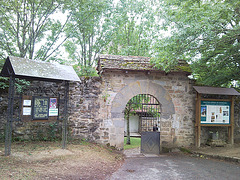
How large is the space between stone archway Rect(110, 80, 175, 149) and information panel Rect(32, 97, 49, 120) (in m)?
2.55

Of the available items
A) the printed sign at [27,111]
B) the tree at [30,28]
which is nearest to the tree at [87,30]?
the tree at [30,28]

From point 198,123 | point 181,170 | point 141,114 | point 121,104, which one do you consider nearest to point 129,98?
point 121,104

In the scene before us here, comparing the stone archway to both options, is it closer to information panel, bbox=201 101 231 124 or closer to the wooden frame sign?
information panel, bbox=201 101 231 124

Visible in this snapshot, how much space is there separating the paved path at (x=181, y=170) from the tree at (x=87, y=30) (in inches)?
216

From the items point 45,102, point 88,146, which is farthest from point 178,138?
point 45,102

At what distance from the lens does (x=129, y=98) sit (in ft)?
24.6

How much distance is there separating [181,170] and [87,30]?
7552mm

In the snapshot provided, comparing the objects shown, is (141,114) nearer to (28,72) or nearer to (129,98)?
(129,98)

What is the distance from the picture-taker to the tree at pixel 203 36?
526 centimetres

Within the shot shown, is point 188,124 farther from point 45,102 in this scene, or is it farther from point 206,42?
point 45,102

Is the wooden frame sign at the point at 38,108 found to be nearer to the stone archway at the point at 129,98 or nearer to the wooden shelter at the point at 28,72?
the wooden shelter at the point at 28,72

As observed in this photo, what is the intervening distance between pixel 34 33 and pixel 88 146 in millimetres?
4690

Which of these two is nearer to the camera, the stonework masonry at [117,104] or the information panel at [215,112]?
the stonework masonry at [117,104]

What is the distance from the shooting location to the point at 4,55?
7.20 meters
